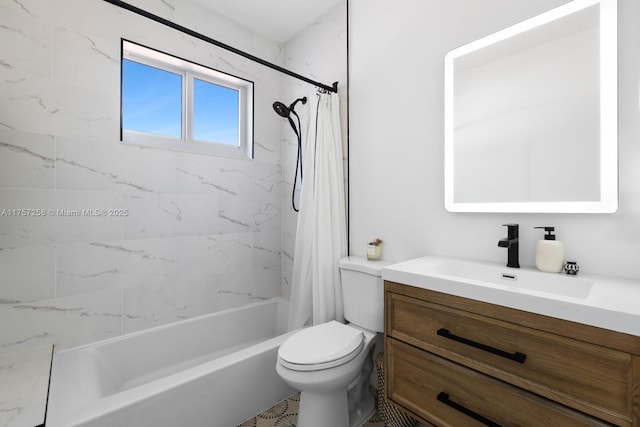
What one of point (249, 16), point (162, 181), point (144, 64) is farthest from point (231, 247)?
point (249, 16)

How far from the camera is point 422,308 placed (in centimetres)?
115

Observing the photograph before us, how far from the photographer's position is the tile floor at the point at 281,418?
1580mm

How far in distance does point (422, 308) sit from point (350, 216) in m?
0.99

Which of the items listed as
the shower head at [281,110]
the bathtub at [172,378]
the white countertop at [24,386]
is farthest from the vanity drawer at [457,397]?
the shower head at [281,110]

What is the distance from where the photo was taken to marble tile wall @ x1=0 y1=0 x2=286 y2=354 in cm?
154

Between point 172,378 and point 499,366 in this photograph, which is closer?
point 499,366

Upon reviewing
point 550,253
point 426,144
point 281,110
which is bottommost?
point 550,253

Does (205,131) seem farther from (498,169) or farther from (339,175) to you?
(498,169)

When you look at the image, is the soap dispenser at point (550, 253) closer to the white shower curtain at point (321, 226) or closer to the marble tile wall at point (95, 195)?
the white shower curtain at point (321, 226)

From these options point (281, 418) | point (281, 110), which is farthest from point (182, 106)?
point (281, 418)

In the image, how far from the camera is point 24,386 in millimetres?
1287

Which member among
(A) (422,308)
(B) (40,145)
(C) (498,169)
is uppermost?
(B) (40,145)

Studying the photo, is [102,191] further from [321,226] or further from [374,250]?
[374,250]

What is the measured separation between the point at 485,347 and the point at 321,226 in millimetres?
1126
